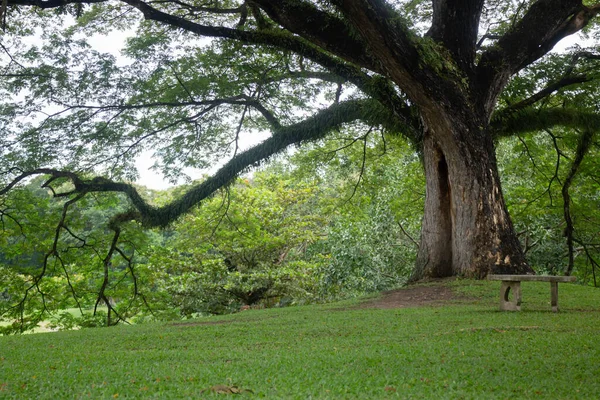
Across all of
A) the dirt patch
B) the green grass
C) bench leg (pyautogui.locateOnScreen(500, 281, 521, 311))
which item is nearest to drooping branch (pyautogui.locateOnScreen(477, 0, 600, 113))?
the dirt patch

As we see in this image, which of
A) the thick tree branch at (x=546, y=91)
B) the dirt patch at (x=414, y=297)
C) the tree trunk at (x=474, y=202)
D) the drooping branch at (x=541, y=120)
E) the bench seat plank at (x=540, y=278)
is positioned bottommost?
the dirt patch at (x=414, y=297)

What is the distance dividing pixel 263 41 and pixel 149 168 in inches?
158

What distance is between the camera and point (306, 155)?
14.9 metres

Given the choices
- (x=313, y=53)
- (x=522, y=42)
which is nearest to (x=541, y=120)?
(x=522, y=42)

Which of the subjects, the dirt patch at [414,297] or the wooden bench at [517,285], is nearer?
the wooden bench at [517,285]

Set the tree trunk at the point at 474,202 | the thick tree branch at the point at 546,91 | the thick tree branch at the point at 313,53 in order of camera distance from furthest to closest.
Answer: the thick tree branch at the point at 546,91 < the thick tree branch at the point at 313,53 < the tree trunk at the point at 474,202

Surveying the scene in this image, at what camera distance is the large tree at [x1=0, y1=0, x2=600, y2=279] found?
30.3ft

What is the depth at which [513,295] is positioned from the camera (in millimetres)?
7273

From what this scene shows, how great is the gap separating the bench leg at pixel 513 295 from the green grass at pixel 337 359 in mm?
165

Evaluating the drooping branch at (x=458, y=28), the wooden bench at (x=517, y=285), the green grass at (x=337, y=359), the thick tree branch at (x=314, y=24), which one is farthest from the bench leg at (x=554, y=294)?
the drooping branch at (x=458, y=28)

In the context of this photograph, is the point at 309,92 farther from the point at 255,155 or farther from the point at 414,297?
the point at 414,297

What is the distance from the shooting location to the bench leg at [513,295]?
23.6ft

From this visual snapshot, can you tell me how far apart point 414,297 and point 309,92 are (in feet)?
19.1

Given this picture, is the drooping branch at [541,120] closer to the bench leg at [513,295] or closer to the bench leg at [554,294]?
the bench leg at [513,295]
